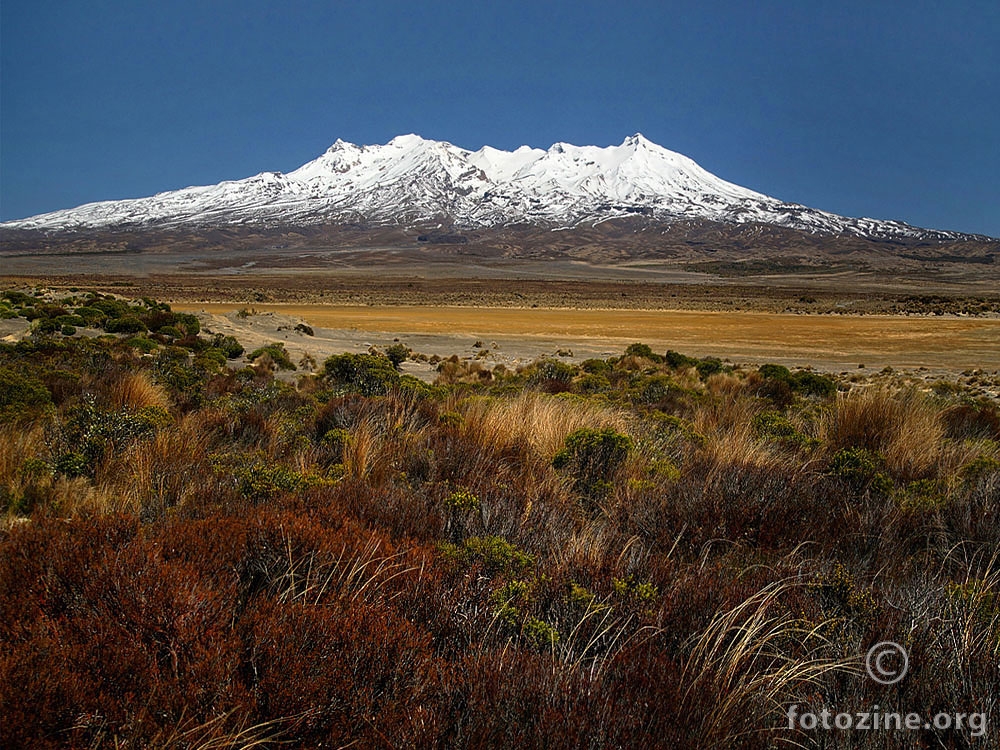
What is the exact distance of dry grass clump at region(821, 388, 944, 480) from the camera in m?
5.02

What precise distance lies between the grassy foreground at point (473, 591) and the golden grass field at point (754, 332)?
23483mm

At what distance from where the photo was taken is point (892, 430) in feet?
18.7

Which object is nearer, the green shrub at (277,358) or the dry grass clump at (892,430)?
the dry grass clump at (892,430)

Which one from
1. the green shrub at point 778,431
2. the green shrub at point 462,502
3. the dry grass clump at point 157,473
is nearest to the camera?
the green shrub at point 462,502

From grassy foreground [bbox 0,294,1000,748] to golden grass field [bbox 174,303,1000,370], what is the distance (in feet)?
77.0

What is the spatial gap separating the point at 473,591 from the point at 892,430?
17.4 feet

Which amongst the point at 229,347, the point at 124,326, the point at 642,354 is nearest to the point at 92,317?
the point at 124,326

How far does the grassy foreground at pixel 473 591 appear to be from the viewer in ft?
5.22

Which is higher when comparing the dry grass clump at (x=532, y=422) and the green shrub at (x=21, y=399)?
the green shrub at (x=21, y=399)

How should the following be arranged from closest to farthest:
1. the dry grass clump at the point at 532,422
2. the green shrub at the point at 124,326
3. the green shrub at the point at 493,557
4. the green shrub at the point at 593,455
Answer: the green shrub at the point at 493,557 → the green shrub at the point at 593,455 → the dry grass clump at the point at 532,422 → the green shrub at the point at 124,326

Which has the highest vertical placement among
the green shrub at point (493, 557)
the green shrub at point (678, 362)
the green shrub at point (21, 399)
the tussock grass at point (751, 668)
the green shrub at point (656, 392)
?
the green shrub at point (21, 399)

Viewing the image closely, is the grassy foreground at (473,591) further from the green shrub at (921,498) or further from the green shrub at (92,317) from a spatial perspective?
the green shrub at (92,317)

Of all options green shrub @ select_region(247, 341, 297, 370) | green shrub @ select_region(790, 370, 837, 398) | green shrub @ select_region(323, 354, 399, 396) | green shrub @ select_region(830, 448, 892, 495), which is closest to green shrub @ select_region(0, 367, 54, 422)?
green shrub @ select_region(323, 354, 399, 396)

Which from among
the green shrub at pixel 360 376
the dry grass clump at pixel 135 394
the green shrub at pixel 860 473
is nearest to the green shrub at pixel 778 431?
the green shrub at pixel 860 473
